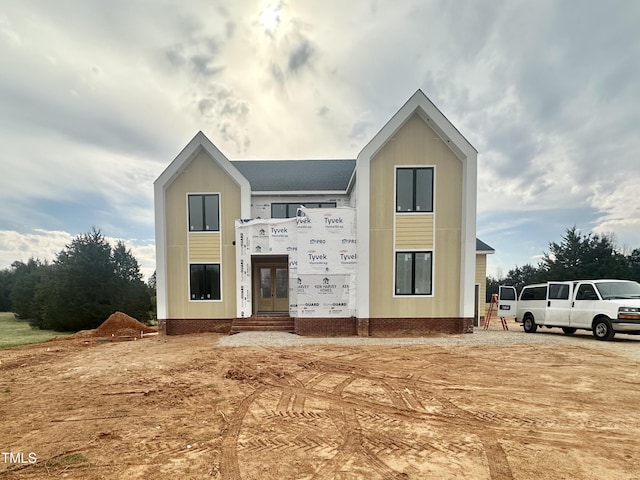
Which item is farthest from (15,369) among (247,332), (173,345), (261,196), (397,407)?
(261,196)

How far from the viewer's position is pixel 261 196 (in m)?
15.5

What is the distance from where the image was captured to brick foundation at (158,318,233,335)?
13477 mm

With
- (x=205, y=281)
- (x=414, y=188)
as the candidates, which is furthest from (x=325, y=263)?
(x=205, y=281)

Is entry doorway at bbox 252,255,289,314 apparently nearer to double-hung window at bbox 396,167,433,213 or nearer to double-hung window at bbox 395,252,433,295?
double-hung window at bbox 395,252,433,295

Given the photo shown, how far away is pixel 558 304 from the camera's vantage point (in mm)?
11820

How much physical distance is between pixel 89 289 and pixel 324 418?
22.2m

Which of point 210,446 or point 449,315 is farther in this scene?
point 449,315

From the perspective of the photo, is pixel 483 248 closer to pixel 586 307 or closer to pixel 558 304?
pixel 558 304

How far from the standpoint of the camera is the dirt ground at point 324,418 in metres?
3.31

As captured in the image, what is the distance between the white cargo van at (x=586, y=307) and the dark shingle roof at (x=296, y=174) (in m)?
9.95

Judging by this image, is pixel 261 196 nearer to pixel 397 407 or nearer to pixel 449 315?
pixel 449 315

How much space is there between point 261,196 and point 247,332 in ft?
22.4

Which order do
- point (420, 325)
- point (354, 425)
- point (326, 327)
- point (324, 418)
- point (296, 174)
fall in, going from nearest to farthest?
point (354, 425)
point (324, 418)
point (420, 325)
point (326, 327)
point (296, 174)

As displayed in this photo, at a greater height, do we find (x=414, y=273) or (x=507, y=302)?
(x=414, y=273)
